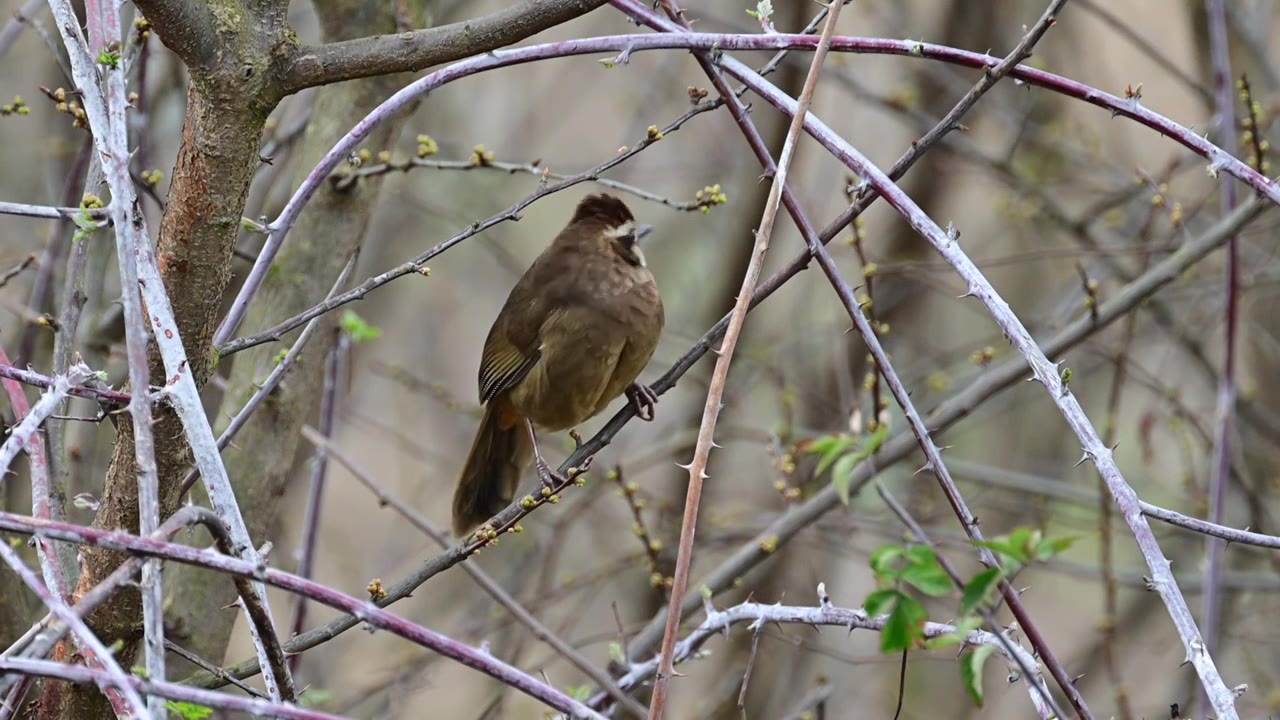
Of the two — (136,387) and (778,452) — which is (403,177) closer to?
(778,452)

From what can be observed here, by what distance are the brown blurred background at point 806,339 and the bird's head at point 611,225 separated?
2.37ft

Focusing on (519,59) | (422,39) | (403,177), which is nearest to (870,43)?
(519,59)

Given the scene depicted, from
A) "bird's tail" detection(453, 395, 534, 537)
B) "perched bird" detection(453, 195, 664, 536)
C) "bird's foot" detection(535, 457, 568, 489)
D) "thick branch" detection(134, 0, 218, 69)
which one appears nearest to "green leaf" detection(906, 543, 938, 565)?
"bird's foot" detection(535, 457, 568, 489)

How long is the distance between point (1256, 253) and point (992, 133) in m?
2.54

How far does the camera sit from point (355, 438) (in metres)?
10.9

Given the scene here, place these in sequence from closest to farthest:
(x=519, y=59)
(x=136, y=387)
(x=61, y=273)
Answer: (x=136, y=387) → (x=519, y=59) → (x=61, y=273)

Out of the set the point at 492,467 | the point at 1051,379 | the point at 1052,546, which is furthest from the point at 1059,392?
the point at 492,467

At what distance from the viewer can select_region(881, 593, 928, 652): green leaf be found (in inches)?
73.6

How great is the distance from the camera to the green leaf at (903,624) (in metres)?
1.87

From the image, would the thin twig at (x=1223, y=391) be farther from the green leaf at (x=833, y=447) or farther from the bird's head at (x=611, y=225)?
the green leaf at (x=833, y=447)

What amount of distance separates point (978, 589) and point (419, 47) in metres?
1.43

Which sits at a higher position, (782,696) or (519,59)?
(519,59)

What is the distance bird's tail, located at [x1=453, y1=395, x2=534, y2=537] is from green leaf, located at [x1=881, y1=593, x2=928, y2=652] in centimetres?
294

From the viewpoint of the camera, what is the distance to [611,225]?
15.0 feet
